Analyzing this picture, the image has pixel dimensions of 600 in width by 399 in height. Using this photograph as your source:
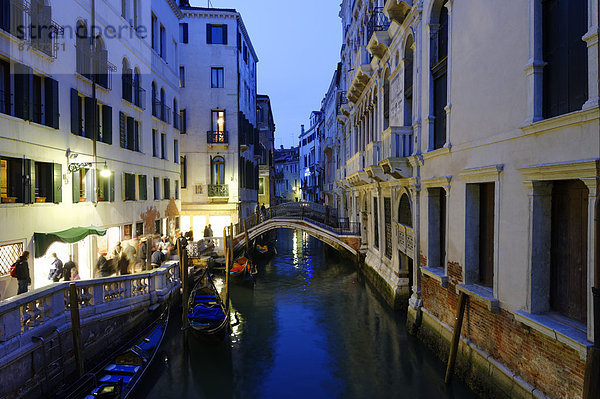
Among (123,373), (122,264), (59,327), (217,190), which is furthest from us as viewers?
(217,190)

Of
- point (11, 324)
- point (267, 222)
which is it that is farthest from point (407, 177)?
point (267, 222)

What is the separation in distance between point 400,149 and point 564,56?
5.22 m

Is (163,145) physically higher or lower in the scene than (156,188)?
higher

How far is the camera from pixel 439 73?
900 centimetres

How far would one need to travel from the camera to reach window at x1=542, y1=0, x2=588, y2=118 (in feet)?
16.0

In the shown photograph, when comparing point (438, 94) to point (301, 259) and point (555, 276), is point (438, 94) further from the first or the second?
point (301, 259)

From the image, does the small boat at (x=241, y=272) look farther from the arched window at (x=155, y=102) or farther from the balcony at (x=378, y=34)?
the balcony at (x=378, y=34)

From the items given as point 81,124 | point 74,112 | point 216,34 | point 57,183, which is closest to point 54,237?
point 57,183

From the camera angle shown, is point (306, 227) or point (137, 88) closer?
point (137, 88)

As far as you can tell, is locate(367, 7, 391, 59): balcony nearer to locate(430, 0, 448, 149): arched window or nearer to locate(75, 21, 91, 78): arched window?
locate(430, 0, 448, 149): arched window

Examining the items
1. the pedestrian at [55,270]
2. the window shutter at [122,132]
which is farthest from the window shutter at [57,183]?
the window shutter at [122,132]

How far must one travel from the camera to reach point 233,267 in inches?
692

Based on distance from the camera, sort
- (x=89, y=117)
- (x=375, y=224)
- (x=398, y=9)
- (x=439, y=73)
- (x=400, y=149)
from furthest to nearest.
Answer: (x=375, y=224)
(x=89, y=117)
(x=398, y=9)
(x=400, y=149)
(x=439, y=73)

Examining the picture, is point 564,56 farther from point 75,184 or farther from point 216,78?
point 216,78
